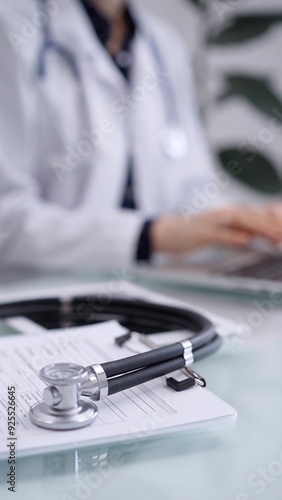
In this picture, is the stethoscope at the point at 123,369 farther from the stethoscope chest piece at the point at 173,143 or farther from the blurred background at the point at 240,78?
the blurred background at the point at 240,78

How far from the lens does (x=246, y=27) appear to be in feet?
5.18

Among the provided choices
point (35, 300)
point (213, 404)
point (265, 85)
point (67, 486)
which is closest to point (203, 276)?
point (35, 300)

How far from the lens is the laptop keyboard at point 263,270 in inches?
30.5

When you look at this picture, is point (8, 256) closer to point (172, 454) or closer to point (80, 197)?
point (80, 197)

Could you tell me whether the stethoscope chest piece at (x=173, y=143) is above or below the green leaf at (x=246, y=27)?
below

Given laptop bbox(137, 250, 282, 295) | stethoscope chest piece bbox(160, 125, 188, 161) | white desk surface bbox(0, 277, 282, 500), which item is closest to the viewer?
white desk surface bbox(0, 277, 282, 500)

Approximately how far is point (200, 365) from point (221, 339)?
0.12ft

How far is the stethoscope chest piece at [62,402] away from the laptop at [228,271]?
0.38 meters

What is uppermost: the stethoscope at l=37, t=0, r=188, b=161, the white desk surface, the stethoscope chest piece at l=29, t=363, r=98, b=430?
the stethoscope at l=37, t=0, r=188, b=161

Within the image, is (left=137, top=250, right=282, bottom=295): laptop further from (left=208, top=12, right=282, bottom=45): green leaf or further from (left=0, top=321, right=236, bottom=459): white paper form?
(left=208, top=12, right=282, bottom=45): green leaf

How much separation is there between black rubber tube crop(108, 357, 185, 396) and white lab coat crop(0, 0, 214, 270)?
494mm

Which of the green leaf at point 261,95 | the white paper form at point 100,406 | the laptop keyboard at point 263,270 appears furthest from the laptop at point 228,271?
the green leaf at point 261,95

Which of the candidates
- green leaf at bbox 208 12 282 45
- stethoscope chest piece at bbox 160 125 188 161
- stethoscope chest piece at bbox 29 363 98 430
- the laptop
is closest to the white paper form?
stethoscope chest piece at bbox 29 363 98 430

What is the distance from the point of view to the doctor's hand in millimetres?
913
